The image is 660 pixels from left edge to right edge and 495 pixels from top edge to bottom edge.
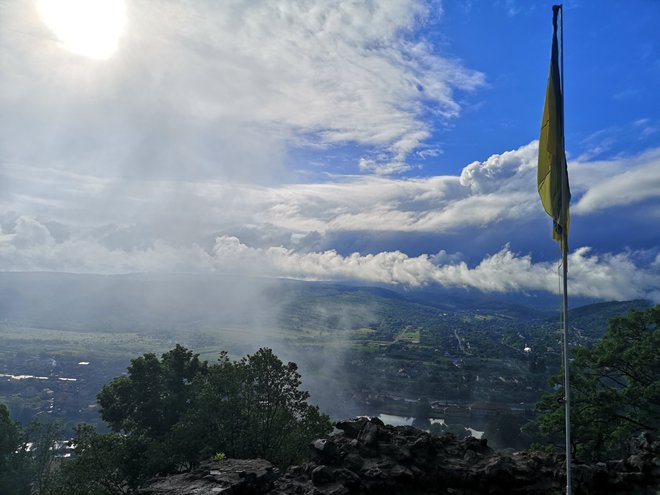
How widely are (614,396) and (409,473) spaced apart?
15.1m

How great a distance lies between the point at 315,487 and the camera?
14391 millimetres

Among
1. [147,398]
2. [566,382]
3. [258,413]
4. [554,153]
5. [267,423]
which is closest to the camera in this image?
[566,382]

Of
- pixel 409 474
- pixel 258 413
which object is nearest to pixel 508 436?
pixel 258 413

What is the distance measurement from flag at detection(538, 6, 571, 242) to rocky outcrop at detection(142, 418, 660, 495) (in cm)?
964

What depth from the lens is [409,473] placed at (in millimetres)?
15211

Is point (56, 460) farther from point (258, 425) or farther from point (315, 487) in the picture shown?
point (315, 487)

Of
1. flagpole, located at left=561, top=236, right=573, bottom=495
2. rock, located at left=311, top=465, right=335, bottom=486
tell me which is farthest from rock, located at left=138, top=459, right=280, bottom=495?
Answer: flagpole, located at left=561, top=236, right=573, bottom=495

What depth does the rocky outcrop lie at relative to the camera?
1470cm

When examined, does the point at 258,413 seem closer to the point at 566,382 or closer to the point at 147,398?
the point at 147,398

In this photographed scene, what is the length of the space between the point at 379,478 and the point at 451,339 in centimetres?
16664

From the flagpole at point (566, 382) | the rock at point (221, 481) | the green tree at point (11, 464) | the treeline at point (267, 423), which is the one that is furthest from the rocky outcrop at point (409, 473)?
the green tree at point (11, 464)

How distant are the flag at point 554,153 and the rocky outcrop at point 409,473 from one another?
964cm

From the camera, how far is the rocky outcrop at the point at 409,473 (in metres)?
14.7

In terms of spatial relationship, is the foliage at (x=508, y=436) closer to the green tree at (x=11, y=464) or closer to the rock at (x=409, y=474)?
the rock at (x=409, y=474)
